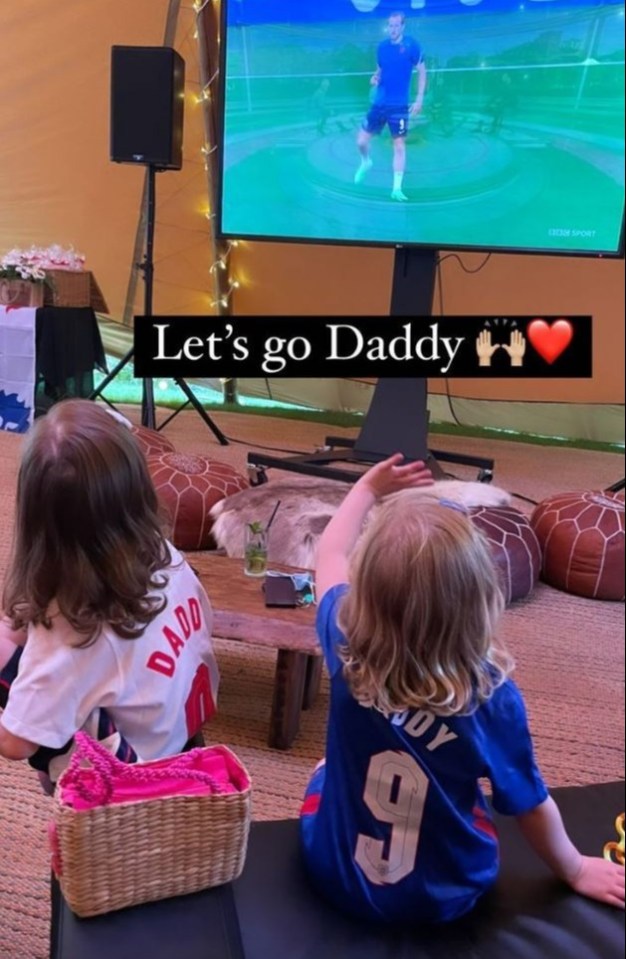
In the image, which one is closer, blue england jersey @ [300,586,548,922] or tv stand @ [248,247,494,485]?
blue england jersey @ [300,586,548,922]

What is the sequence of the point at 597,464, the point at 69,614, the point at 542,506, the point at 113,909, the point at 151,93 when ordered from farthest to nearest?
the point at 597,464 < the point at 151,93 < the point at 542,506 < the point at 69,614 < the point at 113,909

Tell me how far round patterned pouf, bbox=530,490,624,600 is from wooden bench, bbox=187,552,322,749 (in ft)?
2.60

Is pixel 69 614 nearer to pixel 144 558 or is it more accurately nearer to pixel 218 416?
pixel 144 558

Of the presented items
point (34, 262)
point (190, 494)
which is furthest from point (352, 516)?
point (34, 262)

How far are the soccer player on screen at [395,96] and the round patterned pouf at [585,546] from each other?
35.0 inches

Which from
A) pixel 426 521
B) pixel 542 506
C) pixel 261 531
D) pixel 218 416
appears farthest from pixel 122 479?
pixel 218 416

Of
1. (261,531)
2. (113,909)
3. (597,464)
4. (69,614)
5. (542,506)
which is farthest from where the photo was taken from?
(597,464)

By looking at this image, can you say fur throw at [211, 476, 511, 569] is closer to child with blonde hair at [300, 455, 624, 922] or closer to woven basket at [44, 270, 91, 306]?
woven basket at [44, 270, 91, 306]

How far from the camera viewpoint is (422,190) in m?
2.18

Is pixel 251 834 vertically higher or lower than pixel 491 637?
lower

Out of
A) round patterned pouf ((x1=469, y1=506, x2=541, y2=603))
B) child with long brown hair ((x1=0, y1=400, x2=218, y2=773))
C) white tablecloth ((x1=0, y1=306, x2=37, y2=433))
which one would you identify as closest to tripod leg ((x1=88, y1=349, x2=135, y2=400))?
white tablecloth ((x1=0, y1=306, x2=37, y2=433))

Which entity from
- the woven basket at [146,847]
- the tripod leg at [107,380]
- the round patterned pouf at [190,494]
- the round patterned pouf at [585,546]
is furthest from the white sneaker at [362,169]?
the woven basket at [146,847]

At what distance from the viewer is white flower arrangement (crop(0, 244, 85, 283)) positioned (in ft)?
6.28

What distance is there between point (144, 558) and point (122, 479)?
0.09 m
